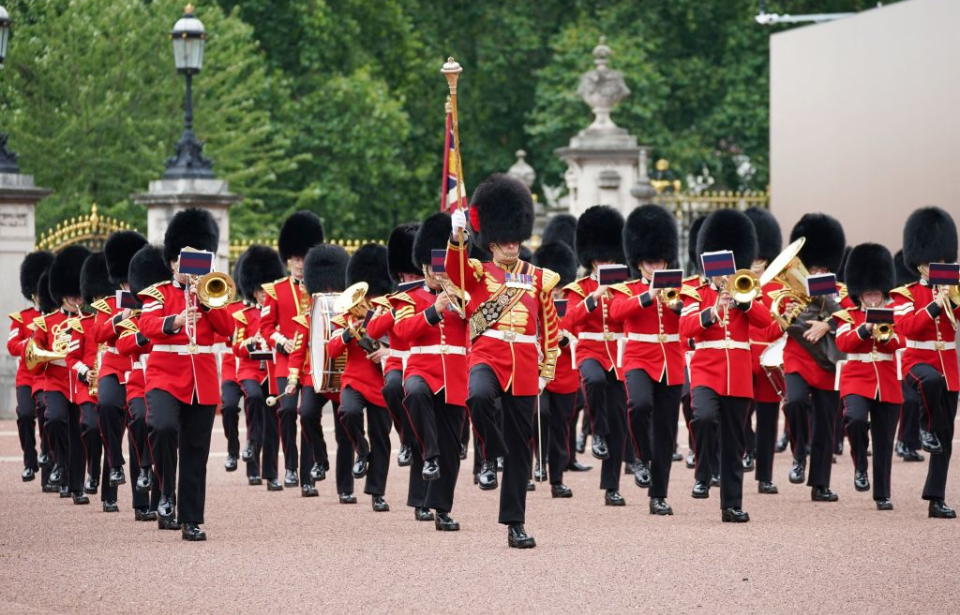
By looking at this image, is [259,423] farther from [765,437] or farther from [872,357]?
[872,357]

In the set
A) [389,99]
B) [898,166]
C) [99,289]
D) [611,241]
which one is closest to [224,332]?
[99,289]

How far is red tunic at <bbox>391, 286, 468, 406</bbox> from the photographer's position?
10.2m

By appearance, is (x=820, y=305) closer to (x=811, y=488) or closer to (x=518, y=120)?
(x=811, y=488)

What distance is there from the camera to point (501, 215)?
9.31m

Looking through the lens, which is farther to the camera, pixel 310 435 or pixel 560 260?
pixel 560 260

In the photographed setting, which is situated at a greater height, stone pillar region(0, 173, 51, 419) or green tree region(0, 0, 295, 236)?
green tree region(0, 0, 295, 236)

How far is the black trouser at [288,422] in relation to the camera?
12.4 meters

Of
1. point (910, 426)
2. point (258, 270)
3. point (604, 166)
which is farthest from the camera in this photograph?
point (604, 166)

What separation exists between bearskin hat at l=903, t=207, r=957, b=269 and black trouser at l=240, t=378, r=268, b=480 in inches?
159

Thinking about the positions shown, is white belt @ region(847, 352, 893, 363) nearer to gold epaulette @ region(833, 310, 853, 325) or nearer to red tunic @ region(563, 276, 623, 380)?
gold epaulette @ region(833, 310, 853, 325)

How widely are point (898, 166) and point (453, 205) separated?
13233mm

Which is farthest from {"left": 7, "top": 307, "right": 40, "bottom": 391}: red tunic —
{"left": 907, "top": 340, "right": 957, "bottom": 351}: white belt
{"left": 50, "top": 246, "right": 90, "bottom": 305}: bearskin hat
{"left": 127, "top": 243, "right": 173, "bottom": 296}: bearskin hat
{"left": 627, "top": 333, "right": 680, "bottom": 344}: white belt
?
{"left": 907, "top": 340, "right": 957, "bottom": 351}: white belt

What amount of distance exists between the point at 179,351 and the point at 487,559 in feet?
6.57

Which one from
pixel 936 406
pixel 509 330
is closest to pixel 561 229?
pixel 936 406
